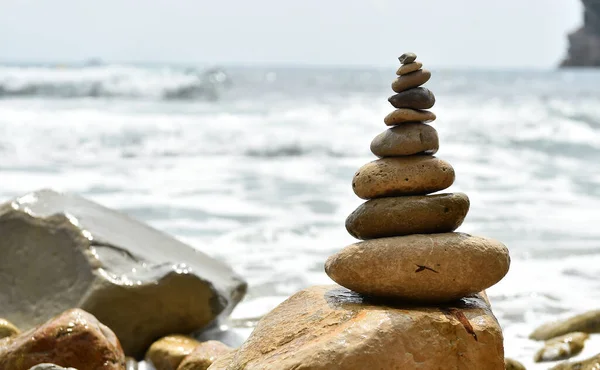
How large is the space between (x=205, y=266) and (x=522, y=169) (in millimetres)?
9168

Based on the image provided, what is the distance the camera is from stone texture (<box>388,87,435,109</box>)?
11.5 feet

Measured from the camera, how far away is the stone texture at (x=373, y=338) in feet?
9.72

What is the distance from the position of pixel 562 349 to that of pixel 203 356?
2.05 metres

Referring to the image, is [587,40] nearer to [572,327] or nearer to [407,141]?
[572,327]

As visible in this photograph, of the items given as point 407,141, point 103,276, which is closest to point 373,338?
point 407,141

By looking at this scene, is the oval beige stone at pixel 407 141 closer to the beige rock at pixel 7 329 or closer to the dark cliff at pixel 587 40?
the beige rock at pixel 7 329

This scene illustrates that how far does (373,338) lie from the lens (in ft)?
9.80

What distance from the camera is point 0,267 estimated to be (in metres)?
5.15

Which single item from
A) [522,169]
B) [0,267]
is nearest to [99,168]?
[522,169]

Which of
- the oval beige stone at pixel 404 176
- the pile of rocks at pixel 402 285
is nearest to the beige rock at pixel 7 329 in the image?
the pile of rocks at pixel 402 285

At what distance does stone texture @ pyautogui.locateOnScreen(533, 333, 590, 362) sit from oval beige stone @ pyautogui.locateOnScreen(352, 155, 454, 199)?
1.66 m

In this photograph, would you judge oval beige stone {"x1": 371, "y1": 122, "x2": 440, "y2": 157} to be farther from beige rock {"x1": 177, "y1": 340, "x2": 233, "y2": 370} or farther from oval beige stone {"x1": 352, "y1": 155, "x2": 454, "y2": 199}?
beige rock {"x1": 177, "y1": 340, "x2": 233, "y2": 370}

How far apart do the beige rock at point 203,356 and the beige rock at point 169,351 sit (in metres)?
0.20

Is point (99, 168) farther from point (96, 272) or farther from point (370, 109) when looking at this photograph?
point (370, 109)
